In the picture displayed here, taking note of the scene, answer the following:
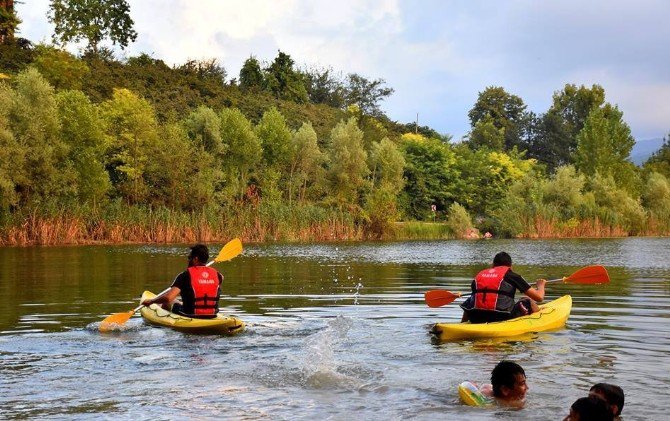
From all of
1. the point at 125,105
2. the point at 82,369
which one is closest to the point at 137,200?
the point at 125,105

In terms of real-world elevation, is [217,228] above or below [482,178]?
below

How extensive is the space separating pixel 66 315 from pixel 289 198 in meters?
40.2

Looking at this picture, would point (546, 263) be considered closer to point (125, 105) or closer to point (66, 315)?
point (66, 315)

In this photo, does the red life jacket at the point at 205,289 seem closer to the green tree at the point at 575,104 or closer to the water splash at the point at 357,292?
the water splash at the point at 357,292

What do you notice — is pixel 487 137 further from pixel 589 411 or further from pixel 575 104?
pixel 589 411

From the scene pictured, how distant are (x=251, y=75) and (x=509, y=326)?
6944cm

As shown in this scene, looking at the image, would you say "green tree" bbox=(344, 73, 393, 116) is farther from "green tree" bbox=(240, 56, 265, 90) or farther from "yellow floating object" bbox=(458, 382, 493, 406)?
"yellow floating object" bbox=(458, 382, 493, 406)

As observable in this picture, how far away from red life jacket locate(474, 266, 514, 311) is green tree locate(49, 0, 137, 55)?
2178 inches

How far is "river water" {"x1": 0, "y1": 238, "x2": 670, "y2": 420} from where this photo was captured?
8.24m

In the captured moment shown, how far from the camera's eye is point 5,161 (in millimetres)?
38156

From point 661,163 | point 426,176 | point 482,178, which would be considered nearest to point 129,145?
point 426,176

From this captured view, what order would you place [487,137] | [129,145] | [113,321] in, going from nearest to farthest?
[113,321], [129,145], [487,137]

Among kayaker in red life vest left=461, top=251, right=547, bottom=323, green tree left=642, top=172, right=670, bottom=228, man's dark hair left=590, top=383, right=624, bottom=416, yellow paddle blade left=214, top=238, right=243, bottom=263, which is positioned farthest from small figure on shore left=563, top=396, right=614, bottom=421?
green tree left=642, top=172, right=670, bottom=228

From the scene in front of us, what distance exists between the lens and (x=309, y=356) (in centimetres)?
1064
